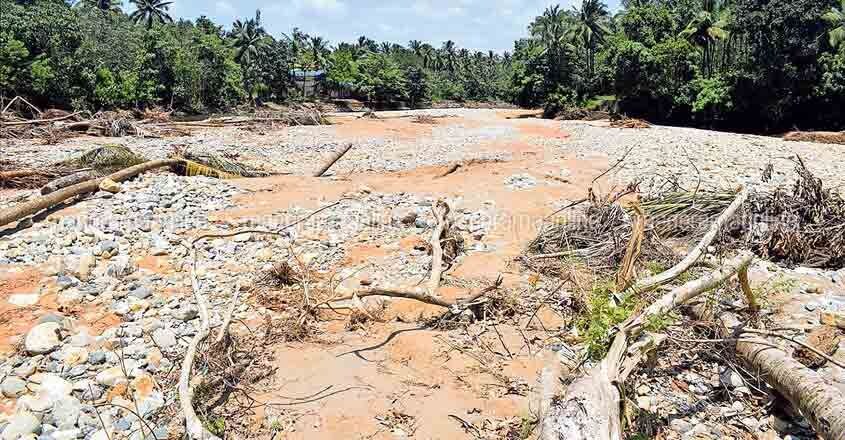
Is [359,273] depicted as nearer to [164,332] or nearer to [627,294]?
[164,332]

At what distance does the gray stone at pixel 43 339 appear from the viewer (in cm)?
427

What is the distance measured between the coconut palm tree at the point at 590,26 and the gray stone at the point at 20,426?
38775 mm

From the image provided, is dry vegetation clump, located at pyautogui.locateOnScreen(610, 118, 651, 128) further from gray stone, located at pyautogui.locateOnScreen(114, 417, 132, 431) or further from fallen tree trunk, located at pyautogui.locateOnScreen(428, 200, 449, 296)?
gray stone, located at pyautogui.locateOnScreen(114, 417, 132, 431)

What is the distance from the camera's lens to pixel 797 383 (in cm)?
323

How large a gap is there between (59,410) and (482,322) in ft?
10.3

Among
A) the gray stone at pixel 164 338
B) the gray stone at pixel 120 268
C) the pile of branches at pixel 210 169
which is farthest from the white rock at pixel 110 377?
the pile of branches at pixel 210 169

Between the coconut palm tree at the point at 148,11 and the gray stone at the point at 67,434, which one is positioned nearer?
the gray stone at the point at 67,434

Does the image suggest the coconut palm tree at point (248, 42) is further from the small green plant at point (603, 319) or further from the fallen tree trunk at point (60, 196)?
the small green plant at point (603, 319)

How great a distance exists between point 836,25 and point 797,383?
26.6 meters

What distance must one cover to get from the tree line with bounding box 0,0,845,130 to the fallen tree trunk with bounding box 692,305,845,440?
24744mm

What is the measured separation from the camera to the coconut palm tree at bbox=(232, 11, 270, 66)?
42406 mm

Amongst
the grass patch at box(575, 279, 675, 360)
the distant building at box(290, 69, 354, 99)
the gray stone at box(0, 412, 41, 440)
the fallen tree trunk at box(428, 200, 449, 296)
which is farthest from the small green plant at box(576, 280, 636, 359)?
the distant building at box(290, 69, 354, 99)

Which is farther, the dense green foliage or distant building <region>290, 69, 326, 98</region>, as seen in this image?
distant building <region>290, 69, 326, 98</region>

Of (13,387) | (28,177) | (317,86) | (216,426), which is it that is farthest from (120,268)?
(317,86)
